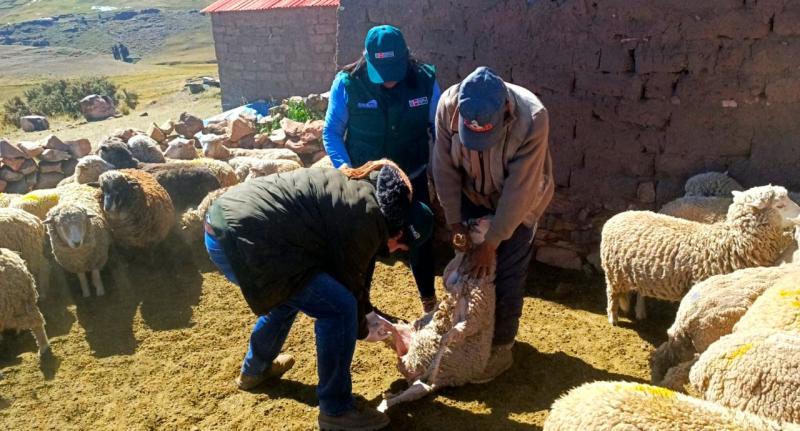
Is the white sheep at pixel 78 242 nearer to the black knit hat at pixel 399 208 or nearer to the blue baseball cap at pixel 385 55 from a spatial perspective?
the blue baseball cap at pixel 385 55

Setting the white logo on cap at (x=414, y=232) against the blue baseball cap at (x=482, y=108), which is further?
the white logo on cap at (x=414, y=232)

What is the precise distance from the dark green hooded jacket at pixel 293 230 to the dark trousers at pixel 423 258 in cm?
141

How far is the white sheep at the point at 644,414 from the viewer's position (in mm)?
2402

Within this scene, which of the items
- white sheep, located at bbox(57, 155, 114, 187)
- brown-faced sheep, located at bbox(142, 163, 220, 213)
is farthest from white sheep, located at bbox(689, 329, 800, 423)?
white sheep, located at bbox(57, 155, 114, 187)

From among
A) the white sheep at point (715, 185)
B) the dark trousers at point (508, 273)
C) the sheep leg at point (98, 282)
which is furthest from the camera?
the sheep leg at point (98, 282)

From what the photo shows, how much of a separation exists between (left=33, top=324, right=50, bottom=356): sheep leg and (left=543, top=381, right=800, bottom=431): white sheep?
441 centimetres

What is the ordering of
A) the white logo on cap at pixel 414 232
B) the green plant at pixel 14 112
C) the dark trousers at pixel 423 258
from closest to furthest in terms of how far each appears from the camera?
the white logo on cap at pixel 414 232 < the dark trousers at pixel 423 258 < the green plant at pixel 14 112

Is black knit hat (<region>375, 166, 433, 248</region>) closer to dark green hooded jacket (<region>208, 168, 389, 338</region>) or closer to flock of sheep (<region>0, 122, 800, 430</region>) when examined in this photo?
dark green hooded jacket (<region>208, 168, 389, 338</region>)

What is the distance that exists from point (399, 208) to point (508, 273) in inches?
45.5

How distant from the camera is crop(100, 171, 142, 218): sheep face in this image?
21.7 ft

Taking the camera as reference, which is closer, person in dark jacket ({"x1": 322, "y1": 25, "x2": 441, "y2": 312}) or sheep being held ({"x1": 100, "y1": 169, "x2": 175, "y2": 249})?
person in dark jacket ({"x1": 322, "y1": 25, "x2": 441, "y2": 312})

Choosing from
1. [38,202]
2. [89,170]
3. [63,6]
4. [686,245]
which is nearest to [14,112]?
[89,170]

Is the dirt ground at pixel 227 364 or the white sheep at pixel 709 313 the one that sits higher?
the white sheep at pixel 709 313

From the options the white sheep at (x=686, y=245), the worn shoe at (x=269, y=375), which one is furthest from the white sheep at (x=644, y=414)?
the worn shoe at (x=269, y=375)
